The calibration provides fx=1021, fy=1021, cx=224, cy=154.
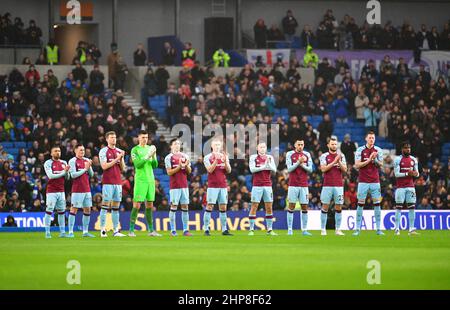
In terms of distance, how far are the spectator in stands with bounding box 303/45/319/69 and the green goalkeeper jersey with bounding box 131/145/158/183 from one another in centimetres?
2038

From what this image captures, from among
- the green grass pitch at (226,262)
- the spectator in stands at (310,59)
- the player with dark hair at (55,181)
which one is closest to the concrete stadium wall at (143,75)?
the spectator in stands at (310,59)

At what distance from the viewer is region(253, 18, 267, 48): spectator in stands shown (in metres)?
48.1

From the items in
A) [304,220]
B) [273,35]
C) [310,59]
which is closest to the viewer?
[304,220]

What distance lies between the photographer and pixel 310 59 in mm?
46562

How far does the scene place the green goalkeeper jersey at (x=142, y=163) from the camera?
89.4ft

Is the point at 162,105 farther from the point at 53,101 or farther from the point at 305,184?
the point at 305,184

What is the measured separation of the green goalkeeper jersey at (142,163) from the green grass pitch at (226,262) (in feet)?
6.28

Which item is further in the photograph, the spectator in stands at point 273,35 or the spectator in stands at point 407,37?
the spectator in stands at point 407,37

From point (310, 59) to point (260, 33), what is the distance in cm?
313

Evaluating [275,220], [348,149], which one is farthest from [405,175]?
[348,149]

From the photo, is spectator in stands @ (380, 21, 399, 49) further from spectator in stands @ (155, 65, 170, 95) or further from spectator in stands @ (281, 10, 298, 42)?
spectator in stands @ (155, 65, 170, 95)

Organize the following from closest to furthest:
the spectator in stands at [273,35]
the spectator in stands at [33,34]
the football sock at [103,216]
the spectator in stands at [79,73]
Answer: the football sock at [103,216] → the spectator in stands at [79,73] → the spectator in stands at [33,34] → the spectator in stands at [273,35]

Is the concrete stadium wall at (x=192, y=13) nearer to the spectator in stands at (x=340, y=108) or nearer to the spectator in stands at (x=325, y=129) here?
the spectator in stands at (x=340, y=108)

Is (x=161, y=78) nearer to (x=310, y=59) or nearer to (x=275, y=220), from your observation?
(x=310, y=59)
